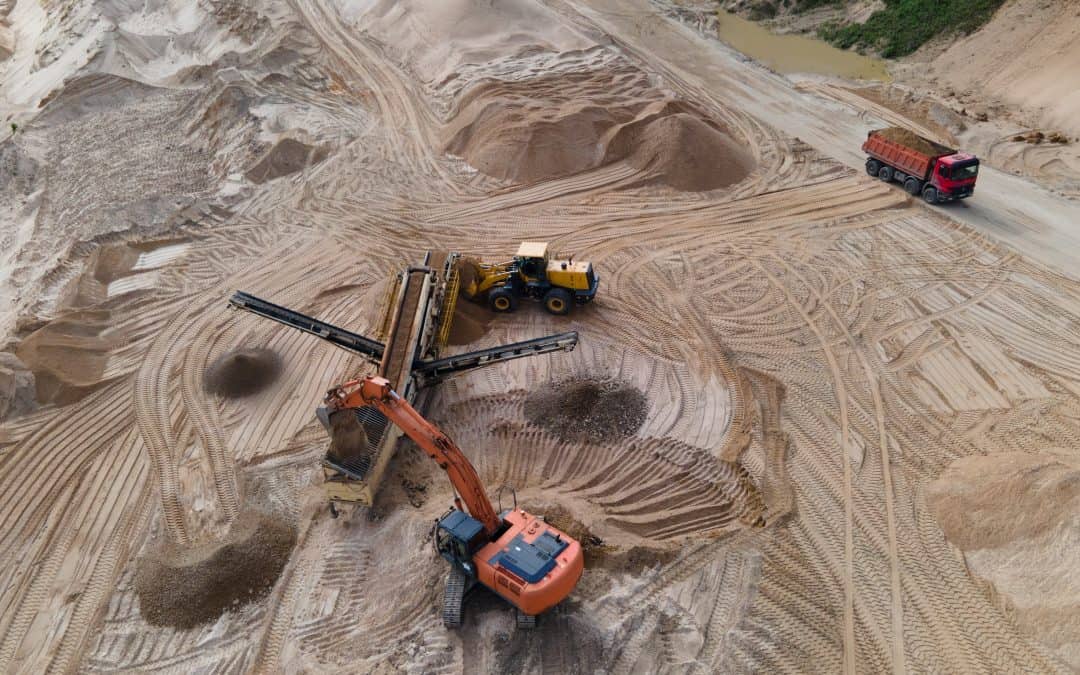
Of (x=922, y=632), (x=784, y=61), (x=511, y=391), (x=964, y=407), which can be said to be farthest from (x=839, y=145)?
(x=922, y=632)

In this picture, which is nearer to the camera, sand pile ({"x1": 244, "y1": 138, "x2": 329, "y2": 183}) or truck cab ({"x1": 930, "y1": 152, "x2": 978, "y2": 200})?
truck cab ({"x1": 930, "y1": 152, "x2": 978, "y2": 200})

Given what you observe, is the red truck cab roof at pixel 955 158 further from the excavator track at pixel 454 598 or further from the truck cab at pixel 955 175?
the excavator track at pixel 454 598

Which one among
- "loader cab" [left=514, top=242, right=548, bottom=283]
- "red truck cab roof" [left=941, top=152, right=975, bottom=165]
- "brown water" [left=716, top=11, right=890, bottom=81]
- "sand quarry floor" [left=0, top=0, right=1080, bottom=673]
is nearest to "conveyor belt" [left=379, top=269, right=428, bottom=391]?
"sand quarry floor" [left=0, top=0, right=1080, bottom=673]

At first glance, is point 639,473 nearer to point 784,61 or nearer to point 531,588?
point 531,588

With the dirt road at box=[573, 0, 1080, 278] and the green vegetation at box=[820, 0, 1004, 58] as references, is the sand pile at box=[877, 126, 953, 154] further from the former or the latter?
the green vegetation at box=[820, 0, 1004, 58]

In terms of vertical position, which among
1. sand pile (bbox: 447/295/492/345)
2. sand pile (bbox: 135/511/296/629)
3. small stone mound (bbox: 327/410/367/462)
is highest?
small stone mound (bbox: 327/410/367/462)

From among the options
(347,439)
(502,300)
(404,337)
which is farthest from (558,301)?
(347,439)
